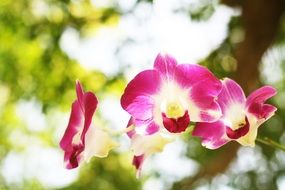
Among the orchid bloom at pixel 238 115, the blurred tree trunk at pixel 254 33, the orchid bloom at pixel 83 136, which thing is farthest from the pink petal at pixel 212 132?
the blurred tree trunk at pixel 254 33

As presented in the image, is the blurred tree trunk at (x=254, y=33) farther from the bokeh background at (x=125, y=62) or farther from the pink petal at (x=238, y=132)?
the pink petal at (x=238, y=132)

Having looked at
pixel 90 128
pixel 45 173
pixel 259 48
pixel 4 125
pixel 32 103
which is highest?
pixel 90 128

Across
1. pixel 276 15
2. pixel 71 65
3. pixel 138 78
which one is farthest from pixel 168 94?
pixel 71 65

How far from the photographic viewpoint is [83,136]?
0.65 metres

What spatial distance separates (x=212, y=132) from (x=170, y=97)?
67 millimetres

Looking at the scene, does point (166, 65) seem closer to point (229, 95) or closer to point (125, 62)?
point (229, 95)

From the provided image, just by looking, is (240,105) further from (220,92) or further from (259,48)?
(259,48)

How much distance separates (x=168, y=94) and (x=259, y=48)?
109cm

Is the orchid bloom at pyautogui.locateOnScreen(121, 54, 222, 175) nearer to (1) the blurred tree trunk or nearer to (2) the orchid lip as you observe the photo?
(2) the orchid lip

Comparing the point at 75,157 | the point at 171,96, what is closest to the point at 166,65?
the point at 171,96

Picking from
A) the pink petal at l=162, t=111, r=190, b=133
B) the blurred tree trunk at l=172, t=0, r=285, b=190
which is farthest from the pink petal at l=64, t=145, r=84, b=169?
the blurred tree trunk at l=172, t=0, r=285, b=190

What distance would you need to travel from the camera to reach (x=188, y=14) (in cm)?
156

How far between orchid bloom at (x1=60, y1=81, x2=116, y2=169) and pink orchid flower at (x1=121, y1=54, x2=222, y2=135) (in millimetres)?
46

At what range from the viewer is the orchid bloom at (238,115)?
642 millimetres
